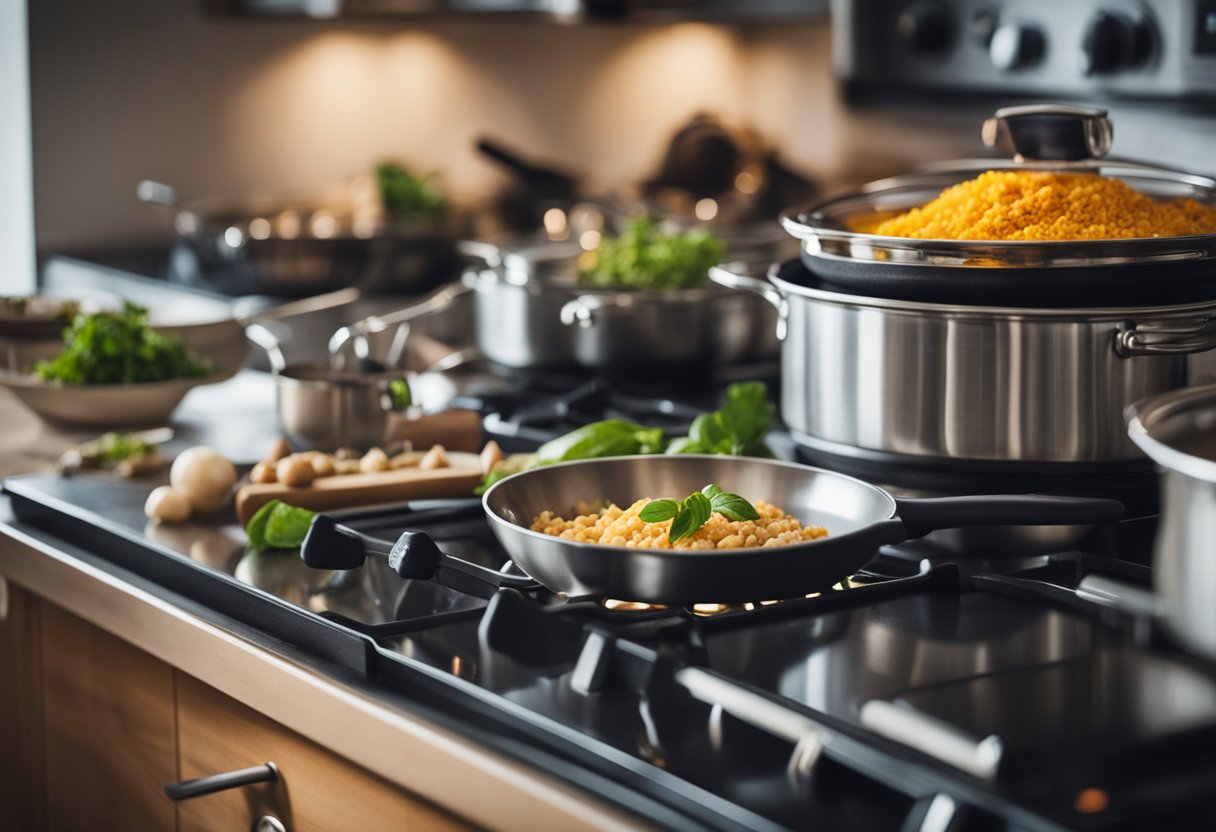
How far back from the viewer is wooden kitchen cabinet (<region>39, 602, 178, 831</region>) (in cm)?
114

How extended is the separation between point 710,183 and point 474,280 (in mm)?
1324

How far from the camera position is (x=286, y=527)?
1113 millimetres

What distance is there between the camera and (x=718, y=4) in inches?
97.5

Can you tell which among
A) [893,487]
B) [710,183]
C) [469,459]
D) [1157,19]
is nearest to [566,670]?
[893,487]

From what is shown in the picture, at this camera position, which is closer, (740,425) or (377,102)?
(740,425)

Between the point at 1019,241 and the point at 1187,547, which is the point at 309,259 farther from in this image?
the point at 1187,547

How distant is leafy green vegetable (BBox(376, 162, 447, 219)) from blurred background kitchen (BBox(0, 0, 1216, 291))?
0.11 m

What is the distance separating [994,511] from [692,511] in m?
0.18

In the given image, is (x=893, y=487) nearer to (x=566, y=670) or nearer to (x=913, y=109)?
(x=566, y=670)

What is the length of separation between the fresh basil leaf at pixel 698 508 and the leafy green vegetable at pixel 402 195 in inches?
79.6

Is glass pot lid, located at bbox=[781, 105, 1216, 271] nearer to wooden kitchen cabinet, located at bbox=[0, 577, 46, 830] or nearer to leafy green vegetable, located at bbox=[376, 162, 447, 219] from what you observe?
wooden kitchen cabinet, located at bbox=[0, 577, 46, 830]

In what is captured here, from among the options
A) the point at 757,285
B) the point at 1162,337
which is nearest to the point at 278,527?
the point at 757,285

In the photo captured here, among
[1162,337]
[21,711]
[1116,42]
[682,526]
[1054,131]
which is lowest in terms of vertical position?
[21,711]

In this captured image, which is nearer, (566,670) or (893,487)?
(566,670)
